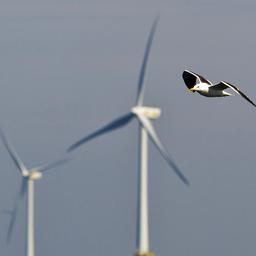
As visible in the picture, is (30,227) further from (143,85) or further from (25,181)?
(143,85)

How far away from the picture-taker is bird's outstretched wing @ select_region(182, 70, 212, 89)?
7550 cm

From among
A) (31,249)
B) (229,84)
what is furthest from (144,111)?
(31,249)

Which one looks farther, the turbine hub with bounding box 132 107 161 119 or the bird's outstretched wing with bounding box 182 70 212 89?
the turbine hub with bounding box 132 107 161 119

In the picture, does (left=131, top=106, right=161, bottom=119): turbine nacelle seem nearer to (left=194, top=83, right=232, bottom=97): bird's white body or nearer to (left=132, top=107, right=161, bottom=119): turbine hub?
(left=132, top=107, right=161, bottom=119): turbine hub

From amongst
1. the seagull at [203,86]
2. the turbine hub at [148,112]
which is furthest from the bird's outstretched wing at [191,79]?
the turbine hub at [148,112]

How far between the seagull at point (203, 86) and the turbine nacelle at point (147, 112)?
9731mm

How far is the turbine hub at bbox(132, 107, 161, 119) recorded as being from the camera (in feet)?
288

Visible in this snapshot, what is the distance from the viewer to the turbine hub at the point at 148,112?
87750 mm

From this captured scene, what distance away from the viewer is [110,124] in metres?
89.1

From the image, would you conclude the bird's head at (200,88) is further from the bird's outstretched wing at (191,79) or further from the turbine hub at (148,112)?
the turbine hub at (148,112)

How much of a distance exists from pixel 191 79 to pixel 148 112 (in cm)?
1305

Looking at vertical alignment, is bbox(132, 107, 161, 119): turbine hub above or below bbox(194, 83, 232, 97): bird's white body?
above

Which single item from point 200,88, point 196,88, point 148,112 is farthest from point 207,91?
point 148,112

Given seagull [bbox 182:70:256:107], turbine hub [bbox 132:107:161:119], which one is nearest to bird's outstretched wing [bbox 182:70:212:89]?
seagull [bbox 182:70:256:107]
